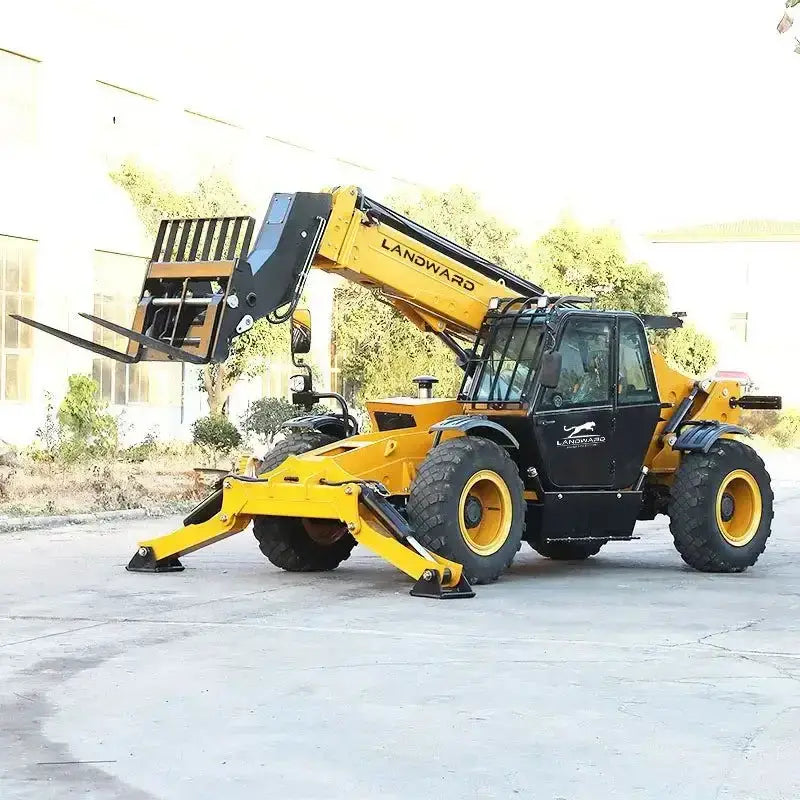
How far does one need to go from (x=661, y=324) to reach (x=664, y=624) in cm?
516

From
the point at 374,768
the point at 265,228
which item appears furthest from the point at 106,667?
the point at 265,228

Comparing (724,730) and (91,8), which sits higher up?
(91,8)

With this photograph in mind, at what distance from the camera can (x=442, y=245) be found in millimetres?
14734

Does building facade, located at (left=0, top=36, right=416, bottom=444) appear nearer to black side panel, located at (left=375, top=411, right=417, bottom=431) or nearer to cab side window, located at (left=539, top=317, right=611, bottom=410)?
black side panel, located at (left=375, top=411, right=417, bottom=431)

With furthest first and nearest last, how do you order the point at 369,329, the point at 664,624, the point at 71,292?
the point at 369,329 → the point at 71,292 → the point at 664,624

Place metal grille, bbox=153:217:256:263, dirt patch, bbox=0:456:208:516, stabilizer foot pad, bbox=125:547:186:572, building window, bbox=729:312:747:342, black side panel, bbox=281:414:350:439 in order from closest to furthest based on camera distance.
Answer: metal grille, bbox=153:217:256:263 → stabilizer foot pad, bbox=125:547:186:572 → black side panel, bbox=281:414:350:439 → dirt patch, bbox=0:456:208:516 → building window, bbox=729:312:747:342

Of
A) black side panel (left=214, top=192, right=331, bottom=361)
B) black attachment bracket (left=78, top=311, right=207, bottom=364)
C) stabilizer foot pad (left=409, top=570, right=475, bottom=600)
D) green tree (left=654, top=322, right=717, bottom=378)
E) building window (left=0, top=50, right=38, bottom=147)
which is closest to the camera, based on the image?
black attachment bracket (left=78, top=311, right=207, bottom=364)

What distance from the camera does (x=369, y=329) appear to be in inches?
1286

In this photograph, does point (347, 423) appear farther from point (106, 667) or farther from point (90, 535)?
point (106, 667)

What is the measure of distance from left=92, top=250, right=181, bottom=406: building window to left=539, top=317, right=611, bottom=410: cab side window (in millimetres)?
17894

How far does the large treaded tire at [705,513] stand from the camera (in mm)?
14688

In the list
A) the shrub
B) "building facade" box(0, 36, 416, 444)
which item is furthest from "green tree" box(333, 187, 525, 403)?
the shrub

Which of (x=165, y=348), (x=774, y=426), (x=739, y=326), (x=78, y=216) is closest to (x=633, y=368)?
(x=165, y=348)

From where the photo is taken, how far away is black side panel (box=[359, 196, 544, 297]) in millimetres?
14211
